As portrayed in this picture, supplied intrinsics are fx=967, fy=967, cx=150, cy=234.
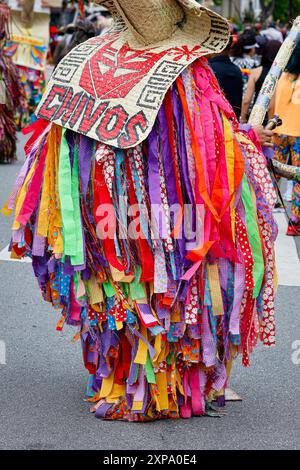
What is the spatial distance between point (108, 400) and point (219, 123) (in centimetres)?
124

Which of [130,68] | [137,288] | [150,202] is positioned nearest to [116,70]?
[130,68]

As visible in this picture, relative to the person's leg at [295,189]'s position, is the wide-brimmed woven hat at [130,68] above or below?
above

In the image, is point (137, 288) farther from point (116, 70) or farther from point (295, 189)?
point (295, 189)

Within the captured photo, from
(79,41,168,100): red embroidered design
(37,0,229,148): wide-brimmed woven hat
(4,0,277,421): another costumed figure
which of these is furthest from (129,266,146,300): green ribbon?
(79,41,168,100): red embroidered design

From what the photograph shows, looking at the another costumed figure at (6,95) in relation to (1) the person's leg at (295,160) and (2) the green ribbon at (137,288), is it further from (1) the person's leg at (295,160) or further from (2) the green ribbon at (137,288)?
(2) the green ribbon at (137,288)

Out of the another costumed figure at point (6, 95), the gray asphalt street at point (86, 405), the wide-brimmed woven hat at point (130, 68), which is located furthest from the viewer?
the another costumed figure at point (6, 95)

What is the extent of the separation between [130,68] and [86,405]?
1473mm

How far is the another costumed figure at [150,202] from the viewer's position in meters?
3.73

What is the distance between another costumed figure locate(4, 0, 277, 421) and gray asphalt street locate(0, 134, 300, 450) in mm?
194

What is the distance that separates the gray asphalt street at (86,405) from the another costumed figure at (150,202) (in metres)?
0.19

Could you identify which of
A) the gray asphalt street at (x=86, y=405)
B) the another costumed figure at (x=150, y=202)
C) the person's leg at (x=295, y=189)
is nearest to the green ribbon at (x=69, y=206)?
the another costumed figure at (x=150, y=202)

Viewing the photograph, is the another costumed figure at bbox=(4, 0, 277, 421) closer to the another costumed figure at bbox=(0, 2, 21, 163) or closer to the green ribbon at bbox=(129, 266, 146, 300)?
the green ribbon at bbox=(129, 266, 146, 300)

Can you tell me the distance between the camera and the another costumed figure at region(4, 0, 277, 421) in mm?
3727

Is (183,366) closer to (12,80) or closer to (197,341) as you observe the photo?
(197,341)
